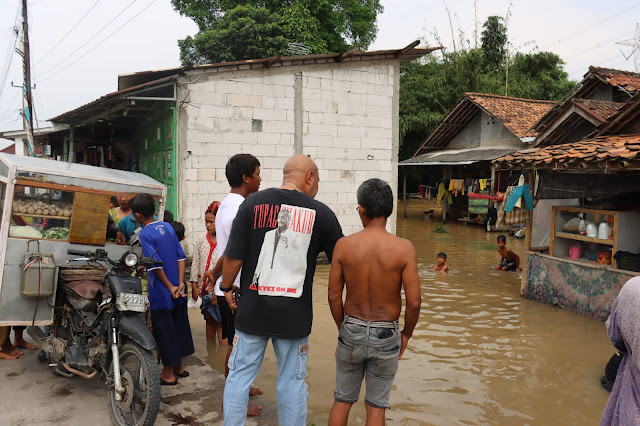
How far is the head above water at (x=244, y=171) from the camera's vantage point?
12.5ft

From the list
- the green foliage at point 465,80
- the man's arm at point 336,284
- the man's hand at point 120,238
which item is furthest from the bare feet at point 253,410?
the green foliage at point 465,80

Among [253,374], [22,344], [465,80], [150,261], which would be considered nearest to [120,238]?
[150,261]

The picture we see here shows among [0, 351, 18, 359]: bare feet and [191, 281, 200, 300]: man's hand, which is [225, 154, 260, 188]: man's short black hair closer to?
[191, 281, 200, 300]: man's hand

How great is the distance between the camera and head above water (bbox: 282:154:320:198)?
3023 mm

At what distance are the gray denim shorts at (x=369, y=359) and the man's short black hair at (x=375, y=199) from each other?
0.66 meters

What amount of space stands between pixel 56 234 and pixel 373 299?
299 centimetres

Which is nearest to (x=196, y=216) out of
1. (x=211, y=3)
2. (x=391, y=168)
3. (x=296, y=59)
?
(x=296, y=59)

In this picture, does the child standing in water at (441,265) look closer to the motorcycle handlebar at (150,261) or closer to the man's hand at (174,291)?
the man's hand at (174,291)

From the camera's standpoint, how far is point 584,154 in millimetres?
6844

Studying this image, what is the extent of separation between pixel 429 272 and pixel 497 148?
32.1 ft

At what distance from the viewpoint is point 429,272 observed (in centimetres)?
1082

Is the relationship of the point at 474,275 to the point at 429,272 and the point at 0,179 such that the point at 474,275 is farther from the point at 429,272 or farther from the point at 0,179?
the point at 0,179

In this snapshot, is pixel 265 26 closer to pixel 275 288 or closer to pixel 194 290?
pixel 194 290

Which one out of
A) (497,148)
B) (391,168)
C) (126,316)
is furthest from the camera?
(497,148)
